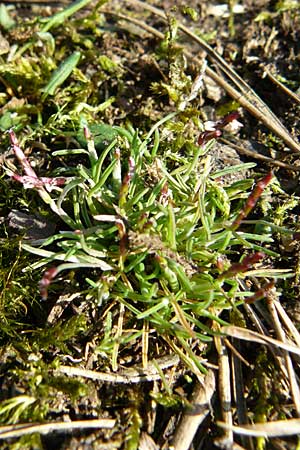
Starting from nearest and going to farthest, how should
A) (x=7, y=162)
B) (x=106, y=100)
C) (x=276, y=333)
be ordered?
(x=276, y=333) → (x=7, y=162) → (x=106, y=100)

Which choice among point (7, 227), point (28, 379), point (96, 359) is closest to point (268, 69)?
point (7, 227)

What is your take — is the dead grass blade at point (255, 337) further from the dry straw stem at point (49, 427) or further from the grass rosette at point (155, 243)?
the dry straw stem at point (49, 427)

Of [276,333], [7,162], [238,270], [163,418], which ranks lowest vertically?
[163,418]

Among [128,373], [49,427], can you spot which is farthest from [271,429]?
[49,427]

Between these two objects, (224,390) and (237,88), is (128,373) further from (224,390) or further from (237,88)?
(237,88)

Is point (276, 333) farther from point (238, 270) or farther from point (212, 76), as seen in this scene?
point (212, 76)

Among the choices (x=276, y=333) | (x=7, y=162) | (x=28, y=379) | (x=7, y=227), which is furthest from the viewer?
(x=7, y=162)
